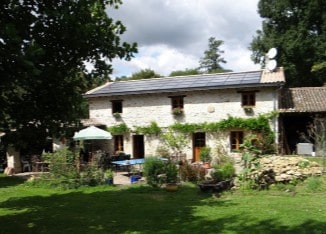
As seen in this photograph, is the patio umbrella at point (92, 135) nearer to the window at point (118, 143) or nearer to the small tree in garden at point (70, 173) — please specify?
the small tree in garden at point (70, 173)

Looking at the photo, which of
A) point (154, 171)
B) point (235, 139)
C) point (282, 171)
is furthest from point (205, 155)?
point (282, 171)

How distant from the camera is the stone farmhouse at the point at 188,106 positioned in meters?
22.2

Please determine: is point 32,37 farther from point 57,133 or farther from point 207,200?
point 207,200

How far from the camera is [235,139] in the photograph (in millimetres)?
22797

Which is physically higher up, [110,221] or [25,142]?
[25,142]

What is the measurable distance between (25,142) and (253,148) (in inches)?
344

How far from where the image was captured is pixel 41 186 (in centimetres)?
1648

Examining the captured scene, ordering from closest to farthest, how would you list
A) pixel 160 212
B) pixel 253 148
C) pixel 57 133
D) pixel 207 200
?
pixel 57 133, pixel 160 212, pixel 207 200, pixel 253 148

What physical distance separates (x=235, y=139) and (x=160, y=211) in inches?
498

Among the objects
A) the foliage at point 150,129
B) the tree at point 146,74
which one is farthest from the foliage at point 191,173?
the tree at point 146,74

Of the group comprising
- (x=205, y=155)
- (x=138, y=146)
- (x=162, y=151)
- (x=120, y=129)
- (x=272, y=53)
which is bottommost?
(x=205, y=155)

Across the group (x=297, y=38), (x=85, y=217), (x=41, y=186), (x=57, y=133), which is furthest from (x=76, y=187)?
(x=297, y=38)

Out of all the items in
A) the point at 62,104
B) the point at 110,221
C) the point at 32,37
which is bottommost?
the point at 110,221

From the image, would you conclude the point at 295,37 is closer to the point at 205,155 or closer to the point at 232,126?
the point at 232,126
